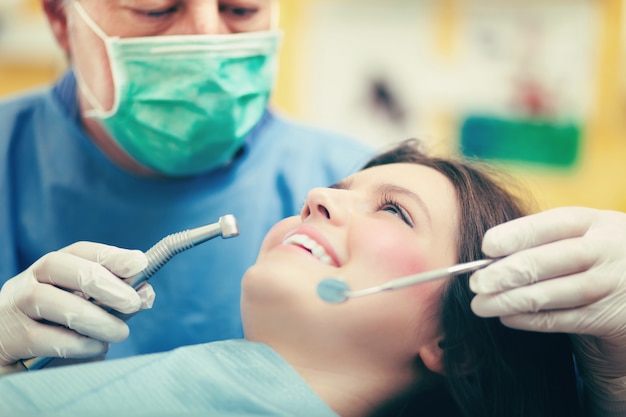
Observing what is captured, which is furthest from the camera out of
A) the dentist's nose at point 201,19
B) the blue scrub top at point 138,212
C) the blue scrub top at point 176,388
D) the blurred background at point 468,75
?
the blurred background at point 468,75

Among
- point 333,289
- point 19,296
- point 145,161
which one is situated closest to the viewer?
point 333,289

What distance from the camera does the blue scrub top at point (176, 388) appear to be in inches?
37.5

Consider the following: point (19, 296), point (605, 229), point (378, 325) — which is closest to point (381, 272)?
point (378, 325)

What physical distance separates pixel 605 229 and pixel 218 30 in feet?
2.52

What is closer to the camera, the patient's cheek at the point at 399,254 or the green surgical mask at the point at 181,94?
the patient's cheek at the point at 399,254

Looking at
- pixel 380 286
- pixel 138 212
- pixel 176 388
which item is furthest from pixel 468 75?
pixel 176 388

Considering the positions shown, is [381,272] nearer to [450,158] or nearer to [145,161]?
[450,158]

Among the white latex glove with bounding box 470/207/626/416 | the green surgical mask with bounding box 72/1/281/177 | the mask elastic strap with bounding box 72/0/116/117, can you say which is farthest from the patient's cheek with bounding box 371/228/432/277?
the mask elastic strap with bounding box 72/0/116/117

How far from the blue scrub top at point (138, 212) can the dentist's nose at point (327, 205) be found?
1.32ft

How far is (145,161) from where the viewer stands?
1457 mm

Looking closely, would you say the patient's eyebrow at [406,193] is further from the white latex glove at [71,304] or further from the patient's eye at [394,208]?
the white latex glove at [71,304]

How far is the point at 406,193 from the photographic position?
1.15m

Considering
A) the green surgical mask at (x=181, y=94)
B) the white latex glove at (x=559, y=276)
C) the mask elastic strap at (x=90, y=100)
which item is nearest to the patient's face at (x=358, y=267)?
the white latex glove at (x=559, y=276)

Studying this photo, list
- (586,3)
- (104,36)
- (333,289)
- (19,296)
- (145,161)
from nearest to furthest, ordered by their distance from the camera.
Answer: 1. (333,289)
2. (19,296)
3. (104,36)
4. (145,161)
5. (586,3)
